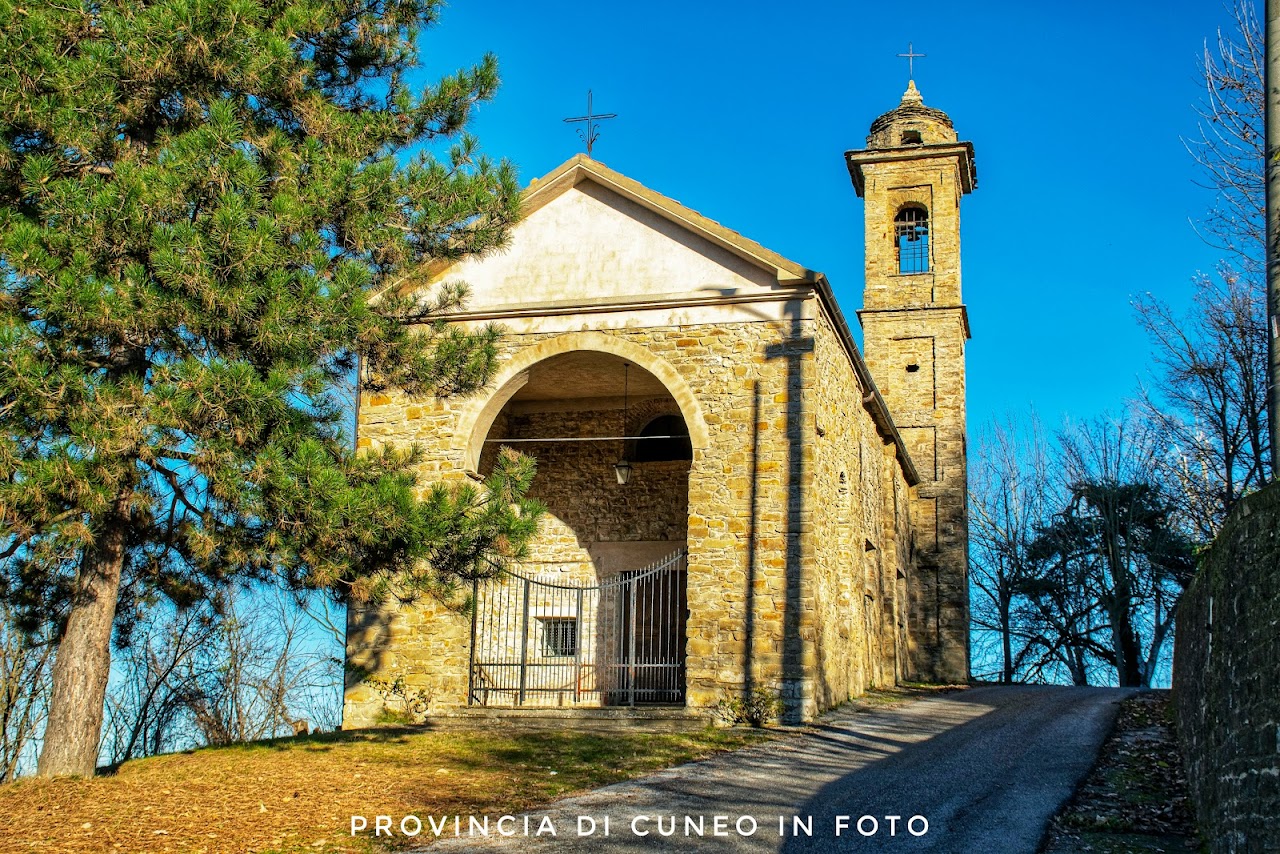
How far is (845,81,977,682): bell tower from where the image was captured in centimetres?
2502

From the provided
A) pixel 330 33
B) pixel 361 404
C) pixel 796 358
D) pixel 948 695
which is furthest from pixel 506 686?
pixel 330 33

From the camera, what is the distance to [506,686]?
15.4 metres

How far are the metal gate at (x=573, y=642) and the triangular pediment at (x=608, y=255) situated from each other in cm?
354

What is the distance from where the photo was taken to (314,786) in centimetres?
927

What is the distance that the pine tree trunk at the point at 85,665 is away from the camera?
938 centimetres

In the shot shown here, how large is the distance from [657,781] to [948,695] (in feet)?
33.5

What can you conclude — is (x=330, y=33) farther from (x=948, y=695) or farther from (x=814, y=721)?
(x=948, y=695)

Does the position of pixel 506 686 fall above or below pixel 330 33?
below

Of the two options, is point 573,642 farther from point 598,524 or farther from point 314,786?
point 314,786

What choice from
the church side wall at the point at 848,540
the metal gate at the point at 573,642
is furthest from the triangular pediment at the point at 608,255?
the metal gate at the point at 573,642

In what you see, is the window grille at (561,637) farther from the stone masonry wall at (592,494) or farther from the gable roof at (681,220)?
the gable roof at (681,220)

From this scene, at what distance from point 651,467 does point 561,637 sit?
281 cm

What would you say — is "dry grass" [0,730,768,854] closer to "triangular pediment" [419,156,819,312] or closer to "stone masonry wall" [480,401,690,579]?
"stone masonry wall" [480,401,690,579]

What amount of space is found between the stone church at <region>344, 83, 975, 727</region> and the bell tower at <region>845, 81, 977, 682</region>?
6.01 meters
